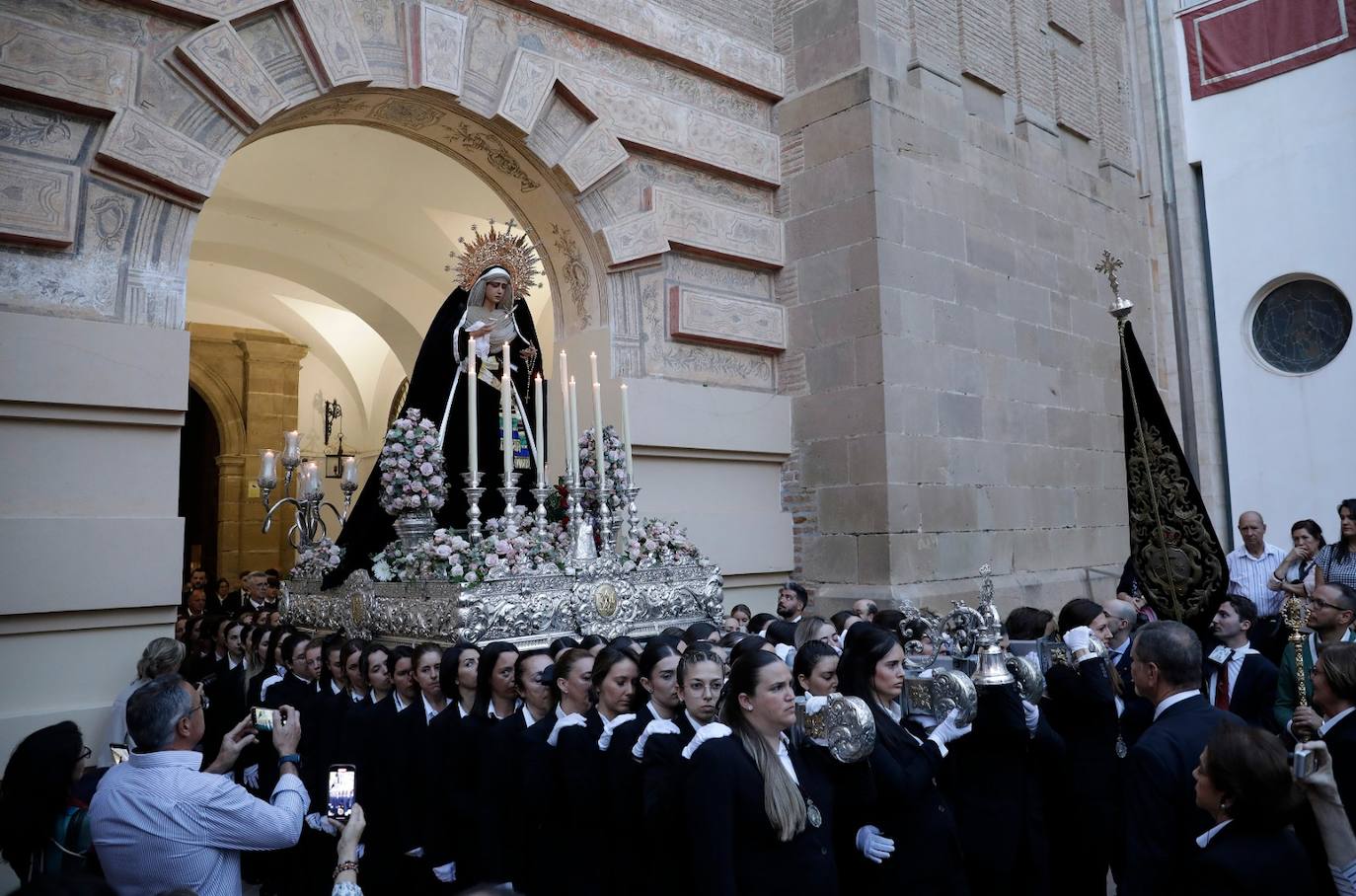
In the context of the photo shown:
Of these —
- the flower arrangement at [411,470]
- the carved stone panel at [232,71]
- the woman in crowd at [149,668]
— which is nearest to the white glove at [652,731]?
the woman in crowd at [149,668]

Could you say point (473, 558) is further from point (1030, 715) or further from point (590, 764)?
point (1030, 715)

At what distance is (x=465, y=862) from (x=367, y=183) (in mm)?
8515

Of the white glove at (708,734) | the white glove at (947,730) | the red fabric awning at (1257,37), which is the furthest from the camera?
the red fabric awning at (1257,37)

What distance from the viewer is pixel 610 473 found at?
280 inches

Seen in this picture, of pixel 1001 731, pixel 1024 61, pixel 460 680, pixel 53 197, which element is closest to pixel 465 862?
pixel 460 680

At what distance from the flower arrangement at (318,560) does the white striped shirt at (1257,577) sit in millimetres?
6449

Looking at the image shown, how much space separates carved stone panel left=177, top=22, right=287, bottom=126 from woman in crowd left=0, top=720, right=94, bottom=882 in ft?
16.0

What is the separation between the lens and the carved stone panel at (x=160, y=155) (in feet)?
20.4

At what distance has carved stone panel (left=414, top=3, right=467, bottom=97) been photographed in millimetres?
7547

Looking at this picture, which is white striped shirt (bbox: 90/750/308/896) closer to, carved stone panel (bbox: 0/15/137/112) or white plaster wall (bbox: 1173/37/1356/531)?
carved stone panel (bbox: 0/15/137/112)

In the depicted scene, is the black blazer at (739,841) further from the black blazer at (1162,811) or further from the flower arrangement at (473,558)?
the flower arrangement at (473,558)

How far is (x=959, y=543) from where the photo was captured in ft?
30.6

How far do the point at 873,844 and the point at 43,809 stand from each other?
8.08 feet

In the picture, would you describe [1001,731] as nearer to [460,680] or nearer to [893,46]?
[460,680]
